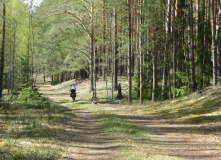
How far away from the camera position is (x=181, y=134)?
974 centimetres

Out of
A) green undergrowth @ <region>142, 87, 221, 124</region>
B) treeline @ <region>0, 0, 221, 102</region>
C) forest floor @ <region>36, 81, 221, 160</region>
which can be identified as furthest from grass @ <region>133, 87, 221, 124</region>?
treeline @ <region>0, 0, 221, 102</region>

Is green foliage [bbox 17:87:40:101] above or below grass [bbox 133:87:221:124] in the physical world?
above

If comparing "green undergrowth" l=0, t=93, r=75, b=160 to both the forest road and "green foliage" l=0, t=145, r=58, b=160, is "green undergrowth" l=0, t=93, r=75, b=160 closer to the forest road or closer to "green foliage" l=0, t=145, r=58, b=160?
"green foliage" l=0, t=145, r=58, b=160

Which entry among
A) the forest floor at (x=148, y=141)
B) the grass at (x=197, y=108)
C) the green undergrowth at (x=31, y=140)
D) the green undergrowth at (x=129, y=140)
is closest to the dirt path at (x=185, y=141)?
the forest floor at (x=148, y=141)

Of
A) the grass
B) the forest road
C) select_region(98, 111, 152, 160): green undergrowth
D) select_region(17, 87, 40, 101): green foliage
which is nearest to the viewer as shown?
select_region(98, 111, 152, 160): green undergrowth

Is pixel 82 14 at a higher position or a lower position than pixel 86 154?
higher

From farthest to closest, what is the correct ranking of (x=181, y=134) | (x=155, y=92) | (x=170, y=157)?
(x=155, y=92) < (x=181, y=134) < (x=170, y=157)

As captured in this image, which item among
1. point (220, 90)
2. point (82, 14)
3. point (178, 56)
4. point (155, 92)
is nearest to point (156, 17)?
point (178, 56)

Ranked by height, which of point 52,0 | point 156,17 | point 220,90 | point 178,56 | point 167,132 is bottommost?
point 167,132

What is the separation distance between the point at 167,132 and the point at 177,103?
6.47 metres

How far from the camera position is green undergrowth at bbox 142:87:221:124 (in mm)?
11617

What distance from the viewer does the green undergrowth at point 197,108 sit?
1162cm

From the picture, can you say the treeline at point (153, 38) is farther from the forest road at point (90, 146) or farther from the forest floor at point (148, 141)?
the forest road at point (90, 146)

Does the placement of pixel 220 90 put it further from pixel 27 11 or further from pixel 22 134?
pixel 27 11
